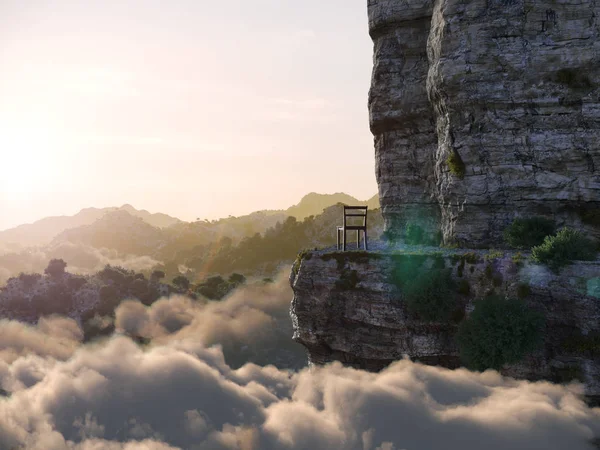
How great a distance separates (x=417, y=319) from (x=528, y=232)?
10.1 metres

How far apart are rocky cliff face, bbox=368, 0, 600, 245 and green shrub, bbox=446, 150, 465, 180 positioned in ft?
0.23

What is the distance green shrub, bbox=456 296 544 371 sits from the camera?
25609 mm

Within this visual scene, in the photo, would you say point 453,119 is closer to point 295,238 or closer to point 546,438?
point 546,438

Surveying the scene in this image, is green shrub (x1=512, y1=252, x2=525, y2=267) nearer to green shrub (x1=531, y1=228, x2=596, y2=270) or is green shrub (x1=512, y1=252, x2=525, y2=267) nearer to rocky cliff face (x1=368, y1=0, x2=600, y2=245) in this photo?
green shrub (x1=531, y1=228, x2=596, y2=270)

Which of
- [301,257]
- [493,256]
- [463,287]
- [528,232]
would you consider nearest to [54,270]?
[301,257]

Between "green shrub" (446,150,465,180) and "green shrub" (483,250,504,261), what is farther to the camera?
"green shrub" (446,150,465,180)

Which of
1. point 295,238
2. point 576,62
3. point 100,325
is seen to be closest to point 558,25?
point 576,62

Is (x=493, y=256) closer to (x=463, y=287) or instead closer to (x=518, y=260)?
(x=518, y=260)

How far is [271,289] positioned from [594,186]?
98585 millimetres

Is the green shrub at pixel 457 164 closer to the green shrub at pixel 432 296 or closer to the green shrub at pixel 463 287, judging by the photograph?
the green shrub at pixel 432 296

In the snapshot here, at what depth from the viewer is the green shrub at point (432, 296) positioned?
1147 inches

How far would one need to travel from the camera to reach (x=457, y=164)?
1501 inches

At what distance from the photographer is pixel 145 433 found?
147ft

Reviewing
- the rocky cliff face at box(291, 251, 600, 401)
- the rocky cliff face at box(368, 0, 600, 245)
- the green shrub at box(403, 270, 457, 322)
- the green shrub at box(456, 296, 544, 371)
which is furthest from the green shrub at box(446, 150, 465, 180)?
the green shrub at box(456, 296, 544, 371)
